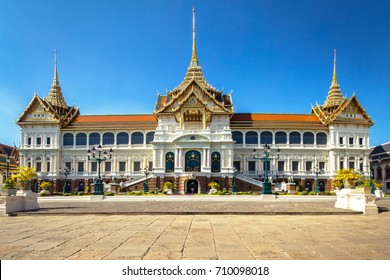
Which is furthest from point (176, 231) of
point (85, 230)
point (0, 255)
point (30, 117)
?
point (30, 117)

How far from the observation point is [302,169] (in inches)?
2101

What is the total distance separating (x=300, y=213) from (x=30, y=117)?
5111cm

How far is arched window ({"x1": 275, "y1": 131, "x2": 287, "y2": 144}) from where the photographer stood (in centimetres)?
5403

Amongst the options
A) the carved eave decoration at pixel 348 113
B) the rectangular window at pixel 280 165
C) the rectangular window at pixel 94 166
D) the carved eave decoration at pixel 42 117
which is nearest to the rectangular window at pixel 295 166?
the rectangular window at pixel 280 165

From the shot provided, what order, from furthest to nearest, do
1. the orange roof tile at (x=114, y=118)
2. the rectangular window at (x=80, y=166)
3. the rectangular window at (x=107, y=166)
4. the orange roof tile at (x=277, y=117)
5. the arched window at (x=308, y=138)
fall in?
1. the orange roof tile at (x=114, y=118)
2. the orange roof tile at (x=277, y=117)
3. the rectangular window at (x=80, y=166)
4. the rectangular window at (x=107, y=166)
5. the arched window at (x=308, y=138)

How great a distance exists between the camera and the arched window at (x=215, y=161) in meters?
48.8

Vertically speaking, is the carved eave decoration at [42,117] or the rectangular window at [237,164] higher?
the carved eave decoration at [42,117]

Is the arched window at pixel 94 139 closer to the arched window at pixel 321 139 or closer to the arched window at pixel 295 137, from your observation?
the arched window at pixel 295 137

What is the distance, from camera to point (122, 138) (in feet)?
181

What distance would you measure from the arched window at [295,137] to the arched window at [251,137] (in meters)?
5.35

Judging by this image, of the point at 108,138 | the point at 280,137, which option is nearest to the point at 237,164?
the point at 280,137

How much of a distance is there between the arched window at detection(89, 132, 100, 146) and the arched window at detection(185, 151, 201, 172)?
16036 millimetres

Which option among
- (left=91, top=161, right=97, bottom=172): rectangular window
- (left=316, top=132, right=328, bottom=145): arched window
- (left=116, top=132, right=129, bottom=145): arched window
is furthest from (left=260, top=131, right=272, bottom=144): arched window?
(left=91, top=161, right=97, bottom=172): rectangular window

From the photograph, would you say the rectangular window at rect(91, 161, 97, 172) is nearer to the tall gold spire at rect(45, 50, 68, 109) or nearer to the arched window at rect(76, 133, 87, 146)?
the arched window at rect(76, 133, 87, 146)
